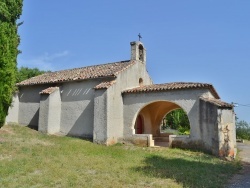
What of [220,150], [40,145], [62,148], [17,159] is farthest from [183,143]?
[17,159]

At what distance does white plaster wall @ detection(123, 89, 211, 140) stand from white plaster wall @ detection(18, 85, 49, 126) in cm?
714

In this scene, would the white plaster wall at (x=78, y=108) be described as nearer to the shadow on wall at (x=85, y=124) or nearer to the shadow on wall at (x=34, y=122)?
the shadow on wall at (x=85, y=124)

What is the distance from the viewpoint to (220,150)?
41.2 ft

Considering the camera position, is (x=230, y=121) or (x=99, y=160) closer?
(x=99, y=160)

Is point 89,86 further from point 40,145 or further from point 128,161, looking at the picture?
point 128,161

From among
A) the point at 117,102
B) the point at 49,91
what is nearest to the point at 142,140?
the point at 117,102

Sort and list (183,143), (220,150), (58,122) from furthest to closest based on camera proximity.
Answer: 1. (58,122)
2. (183,143)
3. (220,150)

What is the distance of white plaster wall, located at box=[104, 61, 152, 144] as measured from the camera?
15.1 meters

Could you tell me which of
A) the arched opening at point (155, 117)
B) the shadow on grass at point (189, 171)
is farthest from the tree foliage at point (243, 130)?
the shadow on grass at point (189, 171)

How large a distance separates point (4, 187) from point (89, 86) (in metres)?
10.5

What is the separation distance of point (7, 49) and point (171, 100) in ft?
31.1

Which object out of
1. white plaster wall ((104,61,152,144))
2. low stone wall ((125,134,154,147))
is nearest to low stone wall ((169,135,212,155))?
low stone wall ((125,134,154,147))

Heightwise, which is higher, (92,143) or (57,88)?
(57,88)

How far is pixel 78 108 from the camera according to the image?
17.0m
